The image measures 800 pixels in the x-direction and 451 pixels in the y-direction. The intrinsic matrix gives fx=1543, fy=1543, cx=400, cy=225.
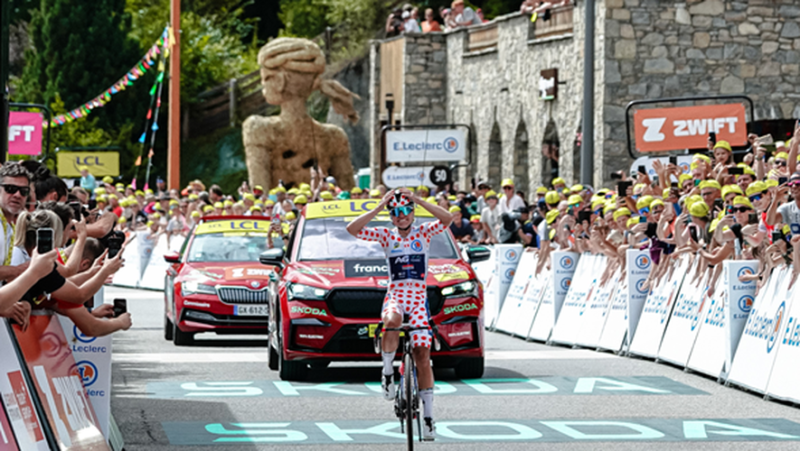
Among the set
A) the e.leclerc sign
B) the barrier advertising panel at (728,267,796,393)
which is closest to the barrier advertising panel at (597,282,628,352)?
the barrier advertising panel at (728,267,796,393)

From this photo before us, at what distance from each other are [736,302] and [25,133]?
13.5 m

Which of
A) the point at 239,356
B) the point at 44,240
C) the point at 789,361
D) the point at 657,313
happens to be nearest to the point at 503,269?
the point at 657,313

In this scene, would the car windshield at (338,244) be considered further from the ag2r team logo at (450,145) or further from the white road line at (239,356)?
the ag2r team logo at (450,145)

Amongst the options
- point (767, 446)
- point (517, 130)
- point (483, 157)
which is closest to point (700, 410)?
point (767, 446)

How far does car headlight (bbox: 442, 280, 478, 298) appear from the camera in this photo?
1411 centimetres

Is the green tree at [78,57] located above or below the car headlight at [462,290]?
above

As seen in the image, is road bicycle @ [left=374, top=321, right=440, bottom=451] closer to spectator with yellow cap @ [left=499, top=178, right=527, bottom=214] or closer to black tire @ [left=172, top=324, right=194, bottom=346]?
black tire @ [left=172, top=324, right=194, bottom=346]

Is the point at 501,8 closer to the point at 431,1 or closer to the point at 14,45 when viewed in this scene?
the point at 431,1

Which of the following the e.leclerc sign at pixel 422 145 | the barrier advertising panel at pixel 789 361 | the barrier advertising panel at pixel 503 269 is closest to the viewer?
the barrier advertising panel at pixel 789 361

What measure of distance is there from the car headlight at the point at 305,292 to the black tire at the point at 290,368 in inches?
14.1

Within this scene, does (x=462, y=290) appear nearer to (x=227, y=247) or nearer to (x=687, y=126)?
(x=227, y=247)

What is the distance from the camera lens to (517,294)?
2156 centimetres

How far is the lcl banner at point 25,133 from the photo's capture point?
23.7m

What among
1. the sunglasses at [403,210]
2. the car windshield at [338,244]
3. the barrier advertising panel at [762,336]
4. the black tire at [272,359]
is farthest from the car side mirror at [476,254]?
the sunglasses at [403,210]
